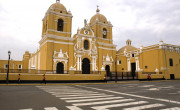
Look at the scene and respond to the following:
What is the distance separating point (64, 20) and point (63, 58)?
7.73 m

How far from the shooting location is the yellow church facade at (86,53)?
83.4 ft

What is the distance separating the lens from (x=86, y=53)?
28672 millimetres

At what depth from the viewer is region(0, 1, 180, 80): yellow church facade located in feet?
83.4

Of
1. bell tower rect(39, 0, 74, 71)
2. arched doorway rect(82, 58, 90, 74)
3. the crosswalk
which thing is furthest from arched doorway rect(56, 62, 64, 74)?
the crosswalk

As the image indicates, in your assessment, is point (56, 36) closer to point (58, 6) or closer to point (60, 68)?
point (60, 68)

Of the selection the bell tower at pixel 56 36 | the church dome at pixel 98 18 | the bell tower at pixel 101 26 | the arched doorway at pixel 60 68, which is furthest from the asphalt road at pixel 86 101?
the church dome at pixel 98 18

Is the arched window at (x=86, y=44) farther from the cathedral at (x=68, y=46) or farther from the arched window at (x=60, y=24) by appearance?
the arched window at (x=60, y=24)

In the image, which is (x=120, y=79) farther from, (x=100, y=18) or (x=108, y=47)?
(x=100, y=18)

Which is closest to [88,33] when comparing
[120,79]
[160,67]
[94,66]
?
[94,66]

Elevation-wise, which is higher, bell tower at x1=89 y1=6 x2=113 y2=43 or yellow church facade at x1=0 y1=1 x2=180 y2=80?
bell tower at x1=89 y1=6 x2=113 y2=43

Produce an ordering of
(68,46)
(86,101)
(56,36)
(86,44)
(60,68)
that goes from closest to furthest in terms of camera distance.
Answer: (86,101), (60,68), (56,36), (68,46), (86,44)

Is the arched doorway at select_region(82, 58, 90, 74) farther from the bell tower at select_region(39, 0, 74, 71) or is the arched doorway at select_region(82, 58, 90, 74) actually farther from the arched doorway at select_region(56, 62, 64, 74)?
the arched doorway at select_region(56, 62, 64, 74)

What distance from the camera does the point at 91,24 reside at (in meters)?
34.5

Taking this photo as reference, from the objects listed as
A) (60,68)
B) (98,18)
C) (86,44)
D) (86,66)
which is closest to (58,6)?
(86,44)
